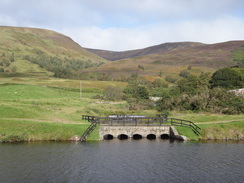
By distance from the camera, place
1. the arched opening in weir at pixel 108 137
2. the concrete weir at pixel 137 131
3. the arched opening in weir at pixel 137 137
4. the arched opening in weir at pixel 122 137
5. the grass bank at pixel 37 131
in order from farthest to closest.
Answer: the arched opening in weir at pixel 122 137
the arched opening in weir at pixel 137 137
the arched opening in weir at pixel 108 137
the concrete weir at pixel 137 131
the grass bank at pixel 37 131

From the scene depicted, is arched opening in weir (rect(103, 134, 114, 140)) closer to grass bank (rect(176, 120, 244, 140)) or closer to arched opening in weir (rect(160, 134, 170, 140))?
arched opening in weir (rect(160, 134, 170, 140))

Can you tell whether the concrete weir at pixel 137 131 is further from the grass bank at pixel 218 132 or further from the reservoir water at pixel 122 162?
the reservoir water at pixel 122 162

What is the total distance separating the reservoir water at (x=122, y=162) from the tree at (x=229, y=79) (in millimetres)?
56910

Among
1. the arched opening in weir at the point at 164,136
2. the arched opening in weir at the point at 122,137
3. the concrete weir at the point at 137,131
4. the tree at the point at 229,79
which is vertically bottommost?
the arched opening in weir at the point at 122,137

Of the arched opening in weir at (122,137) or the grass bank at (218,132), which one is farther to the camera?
the arched opening in weir at (122,137)

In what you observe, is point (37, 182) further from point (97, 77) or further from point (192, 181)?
point (97, 77)

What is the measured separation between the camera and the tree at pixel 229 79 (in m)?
97.7

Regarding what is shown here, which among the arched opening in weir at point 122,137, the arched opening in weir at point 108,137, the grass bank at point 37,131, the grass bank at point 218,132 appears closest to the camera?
the grass bank at point 37,131

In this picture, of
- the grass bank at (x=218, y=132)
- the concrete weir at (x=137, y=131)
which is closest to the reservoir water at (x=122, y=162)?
the grass bank at (x=218, y=132)

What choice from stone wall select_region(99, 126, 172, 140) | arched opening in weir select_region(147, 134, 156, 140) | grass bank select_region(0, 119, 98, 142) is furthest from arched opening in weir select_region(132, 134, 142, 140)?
grass bank select_region(0, 119, 98, 142)

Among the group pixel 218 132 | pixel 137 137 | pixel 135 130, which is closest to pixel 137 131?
pixel 135 130

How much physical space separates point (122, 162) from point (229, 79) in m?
76.0

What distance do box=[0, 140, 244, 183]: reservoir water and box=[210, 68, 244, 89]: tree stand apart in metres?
56.9

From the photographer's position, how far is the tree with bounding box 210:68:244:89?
9771 cm
